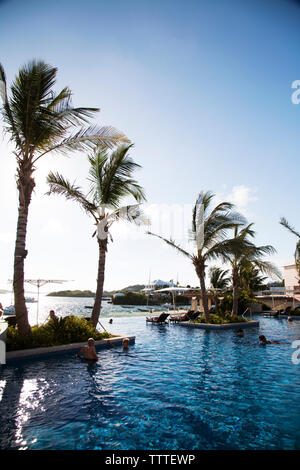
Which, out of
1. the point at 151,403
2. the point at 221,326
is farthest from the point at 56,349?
the point at 221,326

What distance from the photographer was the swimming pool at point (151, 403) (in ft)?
14.5

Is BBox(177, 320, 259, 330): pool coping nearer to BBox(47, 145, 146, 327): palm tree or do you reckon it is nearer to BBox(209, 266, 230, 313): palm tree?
BBox(47, 145, 146, 327): palm tree

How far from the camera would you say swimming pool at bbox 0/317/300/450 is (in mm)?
4422

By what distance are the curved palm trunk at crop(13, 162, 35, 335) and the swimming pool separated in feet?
4.99

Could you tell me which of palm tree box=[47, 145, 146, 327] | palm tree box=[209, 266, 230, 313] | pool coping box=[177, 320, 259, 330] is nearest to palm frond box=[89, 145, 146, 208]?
Answer: palm tree box=[47, 145, 146, 327]

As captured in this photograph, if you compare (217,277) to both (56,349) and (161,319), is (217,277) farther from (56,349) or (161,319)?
(56,349)

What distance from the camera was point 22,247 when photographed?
9.62 m

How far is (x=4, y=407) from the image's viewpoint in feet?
18.2

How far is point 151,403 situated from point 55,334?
20.2ft

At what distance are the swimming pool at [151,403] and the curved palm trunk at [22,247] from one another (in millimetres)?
1521

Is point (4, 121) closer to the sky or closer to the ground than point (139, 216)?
closer to the sky
